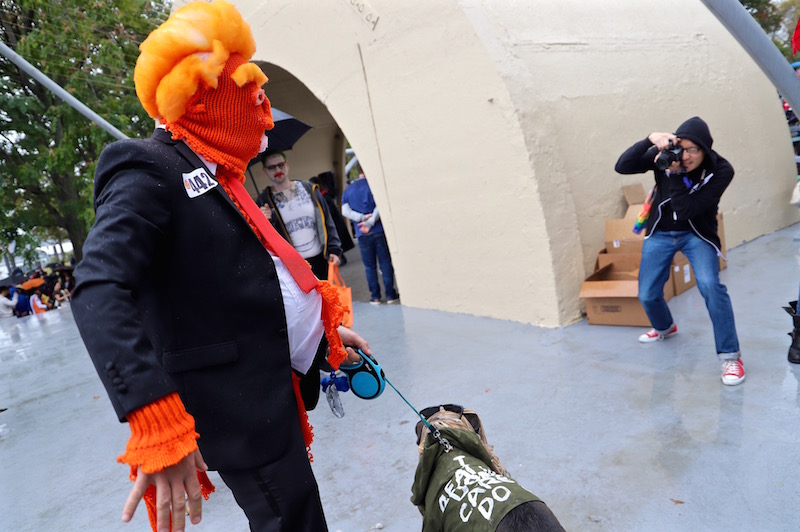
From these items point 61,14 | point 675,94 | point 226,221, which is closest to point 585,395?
point 226,221

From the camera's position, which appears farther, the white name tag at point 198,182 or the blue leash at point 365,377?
the blue leash at point 365,377

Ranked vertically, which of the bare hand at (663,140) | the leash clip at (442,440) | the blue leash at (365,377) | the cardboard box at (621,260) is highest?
the bare hand at (663,140)

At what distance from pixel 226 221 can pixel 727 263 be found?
611 cm

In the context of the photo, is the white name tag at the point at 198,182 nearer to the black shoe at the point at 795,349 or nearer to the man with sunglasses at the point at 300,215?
the man with sunglasses at the point at 300,215

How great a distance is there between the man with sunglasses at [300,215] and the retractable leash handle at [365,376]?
313 cm

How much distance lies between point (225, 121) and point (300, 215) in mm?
3595

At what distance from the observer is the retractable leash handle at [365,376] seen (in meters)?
2.07

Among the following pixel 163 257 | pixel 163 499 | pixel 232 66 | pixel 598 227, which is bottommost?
pixel 598 227

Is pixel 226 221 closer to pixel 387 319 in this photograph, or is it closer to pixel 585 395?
pixel 585 395

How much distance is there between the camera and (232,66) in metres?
1.60

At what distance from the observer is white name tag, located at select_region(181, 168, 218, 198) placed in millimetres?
1438

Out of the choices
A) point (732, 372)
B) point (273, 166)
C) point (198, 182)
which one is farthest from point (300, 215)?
point (198, 182)

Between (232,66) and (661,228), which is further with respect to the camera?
(661,228)

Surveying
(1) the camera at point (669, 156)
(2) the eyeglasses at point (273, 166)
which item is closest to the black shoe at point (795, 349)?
(1) the camera at point (669, 156)
